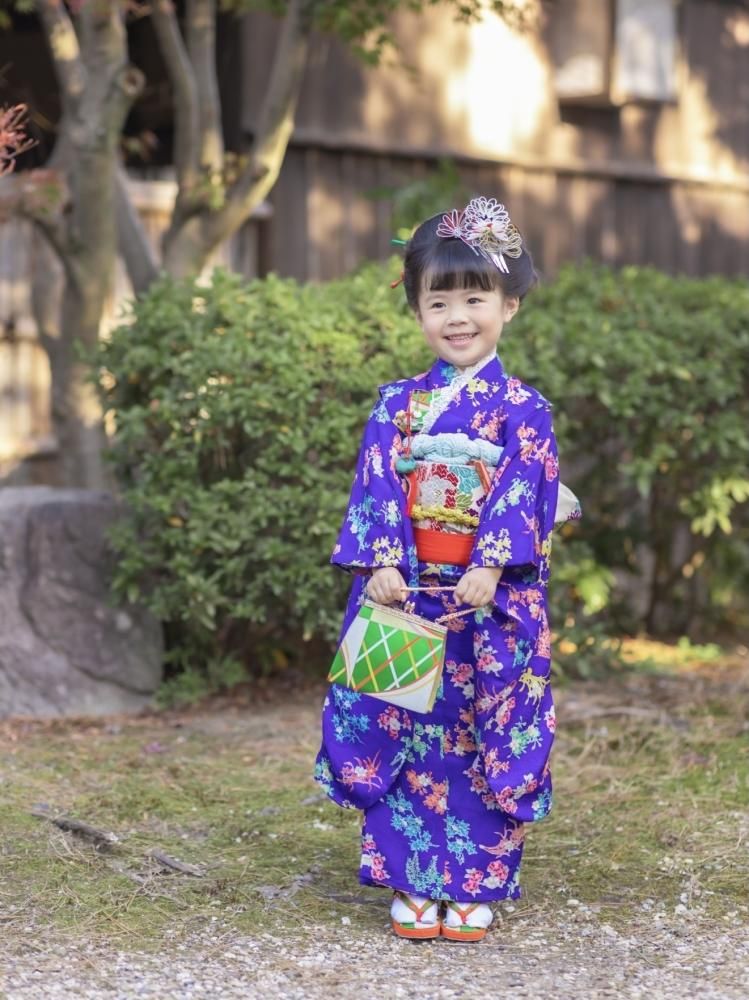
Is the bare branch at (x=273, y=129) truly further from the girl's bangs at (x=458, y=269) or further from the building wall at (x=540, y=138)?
the girl's bangs at (x=458, y=269)

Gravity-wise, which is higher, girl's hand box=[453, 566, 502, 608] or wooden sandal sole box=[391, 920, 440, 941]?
girl's hand box=[453, 566, 502, 608]

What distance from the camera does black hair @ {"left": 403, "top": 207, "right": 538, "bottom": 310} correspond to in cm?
347

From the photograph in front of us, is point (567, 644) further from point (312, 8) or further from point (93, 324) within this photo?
point (312, 8)

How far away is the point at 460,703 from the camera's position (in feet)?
11.5

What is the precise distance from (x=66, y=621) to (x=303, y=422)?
1278mm

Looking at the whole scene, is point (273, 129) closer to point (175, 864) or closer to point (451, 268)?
point (451, 268)

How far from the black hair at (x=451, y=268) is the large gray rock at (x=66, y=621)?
2.68m

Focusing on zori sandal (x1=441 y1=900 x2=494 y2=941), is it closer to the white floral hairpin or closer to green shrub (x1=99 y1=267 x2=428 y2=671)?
the white floral hairpin

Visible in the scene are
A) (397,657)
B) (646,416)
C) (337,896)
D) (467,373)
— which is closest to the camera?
(397,657)

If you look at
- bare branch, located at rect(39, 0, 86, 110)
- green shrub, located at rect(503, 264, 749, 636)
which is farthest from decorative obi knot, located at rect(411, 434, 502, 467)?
bare branch, located at rect(39, 0, 86, 110)

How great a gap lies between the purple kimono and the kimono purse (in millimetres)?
156

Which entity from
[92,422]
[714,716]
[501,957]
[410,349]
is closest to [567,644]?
[714,716]

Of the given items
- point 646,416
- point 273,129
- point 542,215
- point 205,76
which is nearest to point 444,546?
point 646,416

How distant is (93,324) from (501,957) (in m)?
3.92
